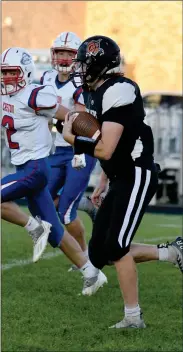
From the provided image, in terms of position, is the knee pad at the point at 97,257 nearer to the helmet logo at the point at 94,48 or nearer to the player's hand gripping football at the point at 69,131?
the player's hand gripping football at the point at 69,131

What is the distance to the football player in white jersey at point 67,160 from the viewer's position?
6.75 metres

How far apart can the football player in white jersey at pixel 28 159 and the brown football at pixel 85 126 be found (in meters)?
1.22

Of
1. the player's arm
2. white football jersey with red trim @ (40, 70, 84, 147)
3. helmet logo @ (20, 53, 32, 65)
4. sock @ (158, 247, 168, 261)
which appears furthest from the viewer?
white football jersey with red trim @ (40, 70, 84, 147)

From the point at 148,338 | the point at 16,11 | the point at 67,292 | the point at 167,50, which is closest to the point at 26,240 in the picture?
the point at 67,292

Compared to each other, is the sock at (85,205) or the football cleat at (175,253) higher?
the football cleat at (175,253)

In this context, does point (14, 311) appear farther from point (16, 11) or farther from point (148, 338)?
point (16, 11)

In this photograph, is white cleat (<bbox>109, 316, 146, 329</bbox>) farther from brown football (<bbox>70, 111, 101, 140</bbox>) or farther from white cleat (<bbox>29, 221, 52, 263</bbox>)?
white cleat (<bbox>29, 221, 52, 263</bbox>)

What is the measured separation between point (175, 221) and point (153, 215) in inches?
46.2

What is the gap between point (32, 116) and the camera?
19.3 ft

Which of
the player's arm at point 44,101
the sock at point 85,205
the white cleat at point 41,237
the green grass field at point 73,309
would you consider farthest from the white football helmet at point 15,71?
the sock at point 85,205

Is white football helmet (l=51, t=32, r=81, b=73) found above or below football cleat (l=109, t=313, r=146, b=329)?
above

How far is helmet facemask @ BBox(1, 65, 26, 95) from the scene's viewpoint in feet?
19.2

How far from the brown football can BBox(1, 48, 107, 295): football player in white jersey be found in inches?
48.0

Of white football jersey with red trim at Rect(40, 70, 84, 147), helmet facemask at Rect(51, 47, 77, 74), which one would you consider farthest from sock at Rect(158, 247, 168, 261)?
helmet facemask at Rect(51, 47, 77, 74)
